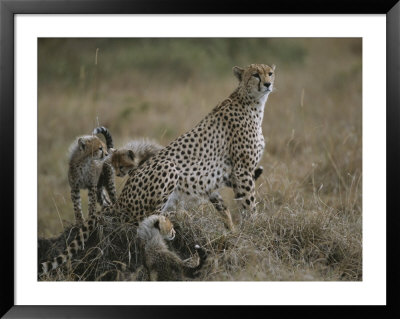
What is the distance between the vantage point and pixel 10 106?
3555 millimetres

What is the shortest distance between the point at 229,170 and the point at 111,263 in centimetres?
105

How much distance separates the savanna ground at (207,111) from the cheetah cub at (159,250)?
100mm

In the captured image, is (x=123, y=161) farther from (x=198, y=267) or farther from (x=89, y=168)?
(x=198, y=267)

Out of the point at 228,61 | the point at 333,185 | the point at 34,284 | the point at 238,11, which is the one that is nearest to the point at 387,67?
the point at 238,11

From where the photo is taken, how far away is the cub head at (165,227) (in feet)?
12.3

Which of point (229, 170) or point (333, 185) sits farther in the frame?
point (333, 185)

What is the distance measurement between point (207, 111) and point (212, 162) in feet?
9.99

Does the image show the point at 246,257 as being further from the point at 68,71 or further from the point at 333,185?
the point at 68,71

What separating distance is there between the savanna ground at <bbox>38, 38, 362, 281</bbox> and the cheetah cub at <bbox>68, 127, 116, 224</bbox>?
256 mm

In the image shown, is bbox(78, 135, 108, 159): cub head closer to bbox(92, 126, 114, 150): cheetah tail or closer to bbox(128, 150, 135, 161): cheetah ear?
bbox(92, 126, 114, 150): cheetah tail

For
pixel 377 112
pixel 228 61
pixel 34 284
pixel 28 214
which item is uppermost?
pixel 228 61

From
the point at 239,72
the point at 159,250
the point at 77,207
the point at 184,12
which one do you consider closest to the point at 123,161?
the point at 77,207

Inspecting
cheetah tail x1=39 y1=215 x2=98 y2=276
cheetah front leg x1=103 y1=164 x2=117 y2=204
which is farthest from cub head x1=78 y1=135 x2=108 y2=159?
cheetah tail x1=39 y1=215 x2=98 y2=276

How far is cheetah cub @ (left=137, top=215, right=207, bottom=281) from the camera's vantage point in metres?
3.67
